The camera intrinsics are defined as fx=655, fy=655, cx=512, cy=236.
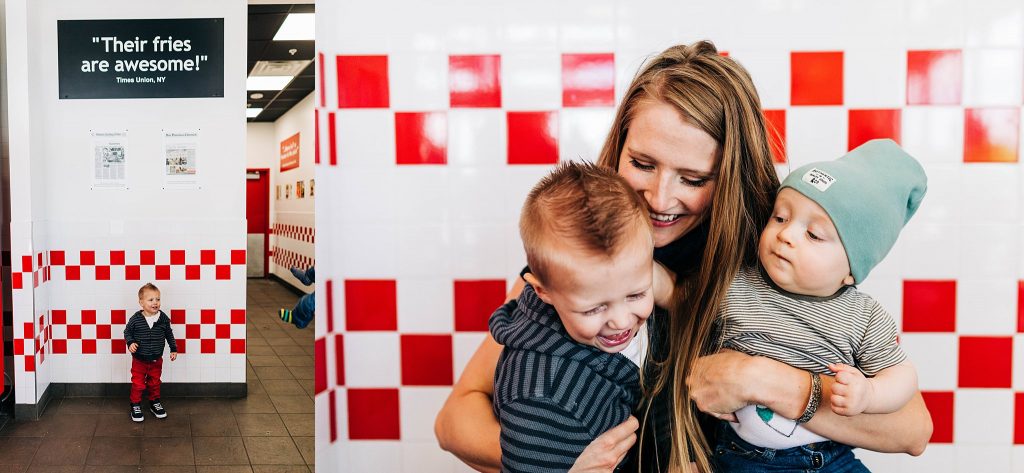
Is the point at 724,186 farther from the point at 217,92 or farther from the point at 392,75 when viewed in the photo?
the point at 217,92

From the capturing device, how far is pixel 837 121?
64.2 inches

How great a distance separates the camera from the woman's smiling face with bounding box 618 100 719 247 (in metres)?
1.09

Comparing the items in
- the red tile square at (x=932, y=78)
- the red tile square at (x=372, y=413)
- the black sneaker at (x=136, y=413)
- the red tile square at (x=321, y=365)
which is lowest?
the black sneaker at (x=136, y=413)

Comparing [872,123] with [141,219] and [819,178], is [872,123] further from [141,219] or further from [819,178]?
[141,219]

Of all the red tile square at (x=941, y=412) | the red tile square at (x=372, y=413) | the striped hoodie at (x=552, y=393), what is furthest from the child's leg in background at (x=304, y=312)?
the red tile square at (x=941, y=412)

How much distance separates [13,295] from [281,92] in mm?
5622

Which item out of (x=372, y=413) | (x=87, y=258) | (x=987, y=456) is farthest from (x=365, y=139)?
(x=87, y=258)

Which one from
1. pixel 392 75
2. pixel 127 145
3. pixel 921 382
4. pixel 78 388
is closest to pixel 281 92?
pixel 127 145

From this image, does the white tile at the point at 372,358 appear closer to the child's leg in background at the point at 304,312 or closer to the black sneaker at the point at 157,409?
the child's leg in background at the point at 304,312

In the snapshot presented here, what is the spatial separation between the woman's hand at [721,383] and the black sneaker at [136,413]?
400cm

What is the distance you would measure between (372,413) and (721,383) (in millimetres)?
1007

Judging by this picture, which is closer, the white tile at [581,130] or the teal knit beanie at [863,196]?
the teal knit beanie at [863,196]

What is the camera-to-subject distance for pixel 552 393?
955mm

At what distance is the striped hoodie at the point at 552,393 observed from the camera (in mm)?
951
